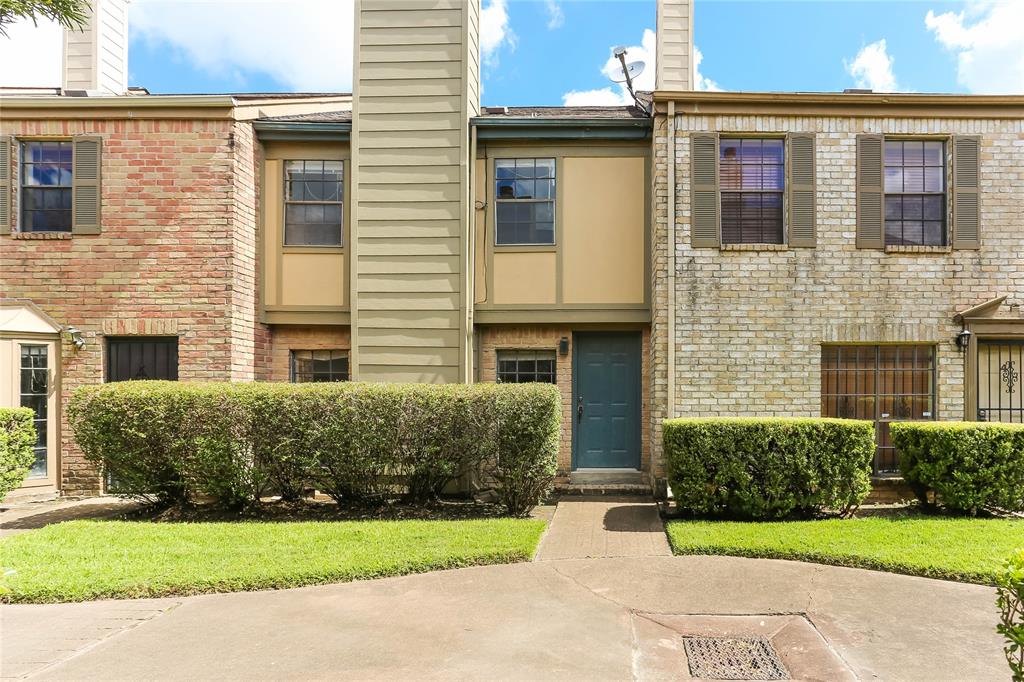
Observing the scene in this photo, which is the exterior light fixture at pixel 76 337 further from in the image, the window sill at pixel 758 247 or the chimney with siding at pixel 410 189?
the window sill at pixel 758 247

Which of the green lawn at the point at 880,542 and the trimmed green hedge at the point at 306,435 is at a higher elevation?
the trimmed green hedge at the point at 306,435

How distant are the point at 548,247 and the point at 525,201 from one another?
0.84 meters

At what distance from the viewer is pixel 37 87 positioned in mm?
11672

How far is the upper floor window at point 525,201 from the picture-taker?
9609 mm

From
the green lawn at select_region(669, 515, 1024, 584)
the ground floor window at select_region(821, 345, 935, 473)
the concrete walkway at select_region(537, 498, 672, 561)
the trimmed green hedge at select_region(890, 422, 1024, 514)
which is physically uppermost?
the ground floor window at select_region(821, 345, 935, 473)

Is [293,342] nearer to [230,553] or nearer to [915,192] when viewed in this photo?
[230,553]

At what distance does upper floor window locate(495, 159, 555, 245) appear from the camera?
961 centimetres

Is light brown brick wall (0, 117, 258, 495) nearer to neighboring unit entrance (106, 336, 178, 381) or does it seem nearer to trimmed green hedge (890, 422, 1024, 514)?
neighboring unit entrance (106, 336, 178, 381)

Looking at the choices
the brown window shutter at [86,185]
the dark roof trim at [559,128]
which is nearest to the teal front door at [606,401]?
the dark roof trim at [559,128]

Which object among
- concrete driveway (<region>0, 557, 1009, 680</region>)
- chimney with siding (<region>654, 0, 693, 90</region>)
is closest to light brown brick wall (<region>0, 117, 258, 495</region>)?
concrete driveway (<region>0, 557, 1009, 680</region>)

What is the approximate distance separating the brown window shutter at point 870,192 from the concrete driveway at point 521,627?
5.26 metres

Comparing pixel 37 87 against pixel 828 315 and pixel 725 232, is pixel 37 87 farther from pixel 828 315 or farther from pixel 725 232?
pixel 828 315

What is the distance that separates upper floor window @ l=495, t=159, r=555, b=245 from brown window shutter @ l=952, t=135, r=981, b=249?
587 centimetres

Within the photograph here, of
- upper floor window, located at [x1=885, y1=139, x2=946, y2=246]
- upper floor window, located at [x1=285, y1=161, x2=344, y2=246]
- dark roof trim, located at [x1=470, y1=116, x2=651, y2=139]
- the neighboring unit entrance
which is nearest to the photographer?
upper floor window, located at [x1=885, y1=139, x2=946, y2=246]
